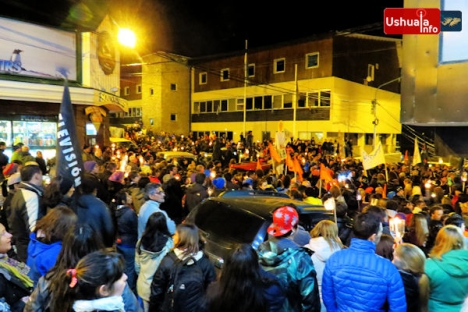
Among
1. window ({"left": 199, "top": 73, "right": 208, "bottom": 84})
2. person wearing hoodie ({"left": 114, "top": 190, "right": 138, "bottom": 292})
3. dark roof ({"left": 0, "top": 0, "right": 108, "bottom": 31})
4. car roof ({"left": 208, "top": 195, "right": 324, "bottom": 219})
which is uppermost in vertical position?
window ({"left": 199, "top": 73, "right": 208, "bottom": 84})

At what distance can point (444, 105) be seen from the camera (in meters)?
3.12

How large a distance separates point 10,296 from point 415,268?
11.2 feet

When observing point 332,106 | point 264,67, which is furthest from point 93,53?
point 264,67

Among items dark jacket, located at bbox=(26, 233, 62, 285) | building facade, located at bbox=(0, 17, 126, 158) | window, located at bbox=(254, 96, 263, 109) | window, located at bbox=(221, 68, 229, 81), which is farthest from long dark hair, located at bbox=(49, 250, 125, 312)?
window, located at bbox=(221, 68, 229, 81)

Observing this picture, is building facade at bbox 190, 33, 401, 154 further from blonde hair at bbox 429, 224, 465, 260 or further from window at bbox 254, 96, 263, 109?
blonde hair at bbox 429, 224, 465, 260

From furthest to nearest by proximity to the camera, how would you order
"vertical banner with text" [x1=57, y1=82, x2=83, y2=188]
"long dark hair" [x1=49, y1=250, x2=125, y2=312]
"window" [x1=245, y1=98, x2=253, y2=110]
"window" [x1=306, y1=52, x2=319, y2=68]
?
"window" [x1=245, y1=98, x2=253, y2=110]
"window" [x1=306, y1=52, x2=319, y2=68]
"vertical banner with text" [x1=57, y1=82, x2=83, y2=188]
"long dark hair" [x1=49, y1=250, x2=125, y2=312]

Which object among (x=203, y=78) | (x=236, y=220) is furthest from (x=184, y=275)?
(x=203, y=78)

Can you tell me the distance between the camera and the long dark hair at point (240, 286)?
9.16 ft

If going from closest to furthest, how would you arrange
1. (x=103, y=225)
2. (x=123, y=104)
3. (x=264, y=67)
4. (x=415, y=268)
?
1. (x=415, y=268)
2. (x=103, y=225)
3. (x=123, y=104)
4. (x=264, y=67)

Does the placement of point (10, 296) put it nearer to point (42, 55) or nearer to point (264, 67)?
point (42, 55)

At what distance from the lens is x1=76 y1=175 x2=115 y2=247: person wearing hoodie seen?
17.0 feet

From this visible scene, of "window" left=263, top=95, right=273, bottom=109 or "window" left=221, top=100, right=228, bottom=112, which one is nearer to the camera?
"window" left=263, top=95, right=273, bottom=109

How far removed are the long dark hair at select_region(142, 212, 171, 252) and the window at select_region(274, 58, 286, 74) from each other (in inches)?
1309

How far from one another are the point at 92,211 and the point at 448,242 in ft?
14.0
